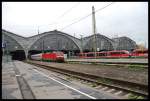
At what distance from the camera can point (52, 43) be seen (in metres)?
127

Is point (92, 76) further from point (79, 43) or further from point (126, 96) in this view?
point (79, 43)

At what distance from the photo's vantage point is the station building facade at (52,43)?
401 feet

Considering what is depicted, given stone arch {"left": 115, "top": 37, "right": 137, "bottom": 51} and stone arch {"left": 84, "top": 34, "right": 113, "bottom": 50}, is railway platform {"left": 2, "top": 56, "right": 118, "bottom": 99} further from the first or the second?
stone arch {"left": 115, "top": 37, "right": 137, "bottom": 51}

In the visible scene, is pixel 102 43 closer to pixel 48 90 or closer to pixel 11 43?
pixel 11 43

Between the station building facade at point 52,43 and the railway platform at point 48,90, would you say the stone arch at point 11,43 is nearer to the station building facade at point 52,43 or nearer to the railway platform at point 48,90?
the station building facade at point 52,43

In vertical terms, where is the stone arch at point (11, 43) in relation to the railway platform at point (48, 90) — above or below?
above

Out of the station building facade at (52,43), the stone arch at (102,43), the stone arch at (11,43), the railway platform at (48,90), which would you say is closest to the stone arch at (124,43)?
the station building facade at (52,43)

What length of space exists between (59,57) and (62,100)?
48.3 metres

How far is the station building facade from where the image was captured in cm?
12238

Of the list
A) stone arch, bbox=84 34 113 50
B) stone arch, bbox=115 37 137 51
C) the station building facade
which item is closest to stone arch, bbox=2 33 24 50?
the station building facade

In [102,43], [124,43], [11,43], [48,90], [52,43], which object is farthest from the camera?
[124,43]

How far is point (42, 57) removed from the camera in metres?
78.6

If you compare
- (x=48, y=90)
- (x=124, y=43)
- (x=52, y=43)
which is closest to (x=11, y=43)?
(x=52, y=43)

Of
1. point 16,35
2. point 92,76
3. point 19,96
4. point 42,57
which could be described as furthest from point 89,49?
point 19,96
